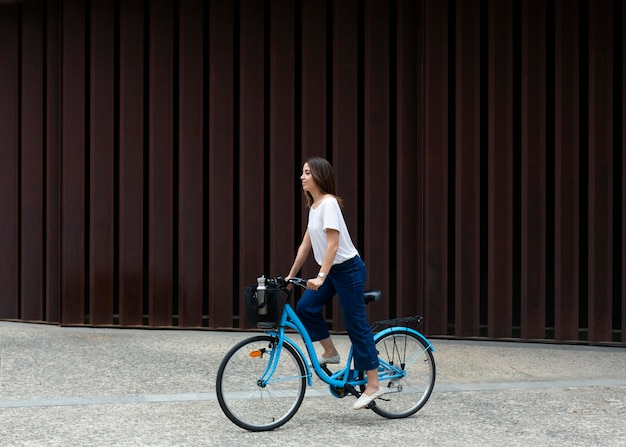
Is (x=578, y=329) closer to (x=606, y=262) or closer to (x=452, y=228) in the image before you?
(x=606, y=262)

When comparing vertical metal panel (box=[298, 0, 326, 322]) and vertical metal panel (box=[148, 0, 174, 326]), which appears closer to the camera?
vertical metal panel (box=[298, 0, 326, 322])

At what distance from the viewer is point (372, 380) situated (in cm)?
630

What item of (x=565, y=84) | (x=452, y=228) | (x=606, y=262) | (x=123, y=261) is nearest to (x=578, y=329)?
(x=606, y=262)

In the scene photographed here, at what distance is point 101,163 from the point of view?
34.2ft

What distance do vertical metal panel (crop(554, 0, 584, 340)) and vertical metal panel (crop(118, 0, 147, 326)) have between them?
454 centimetres

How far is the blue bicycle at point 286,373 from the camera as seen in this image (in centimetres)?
589

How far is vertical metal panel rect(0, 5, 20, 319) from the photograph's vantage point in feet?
35.8

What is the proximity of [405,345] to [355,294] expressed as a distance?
0.57 metres

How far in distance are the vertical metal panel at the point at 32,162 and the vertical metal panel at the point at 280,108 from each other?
2802 millimetres

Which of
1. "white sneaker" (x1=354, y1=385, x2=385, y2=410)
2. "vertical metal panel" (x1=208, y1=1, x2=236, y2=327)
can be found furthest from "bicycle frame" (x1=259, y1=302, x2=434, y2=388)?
"vertical metal panel" (x1=208, y1=1, x2=236, y2=327)

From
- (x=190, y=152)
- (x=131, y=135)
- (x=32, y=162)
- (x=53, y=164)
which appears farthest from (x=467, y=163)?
(x=32, y=162)

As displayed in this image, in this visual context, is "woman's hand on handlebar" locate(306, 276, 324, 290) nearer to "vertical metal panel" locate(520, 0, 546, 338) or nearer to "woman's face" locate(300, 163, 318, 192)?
"woman's face" locate(300, 163, 318, 192)

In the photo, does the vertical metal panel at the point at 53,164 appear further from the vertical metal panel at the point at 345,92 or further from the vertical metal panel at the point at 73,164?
the vertical metal panel at the point at 345,92

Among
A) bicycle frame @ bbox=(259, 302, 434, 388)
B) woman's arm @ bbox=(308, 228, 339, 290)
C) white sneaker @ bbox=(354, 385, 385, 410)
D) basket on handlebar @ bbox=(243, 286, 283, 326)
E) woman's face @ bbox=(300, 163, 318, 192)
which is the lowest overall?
white sneaker @ bbox=(354, 385, 385, 410)
